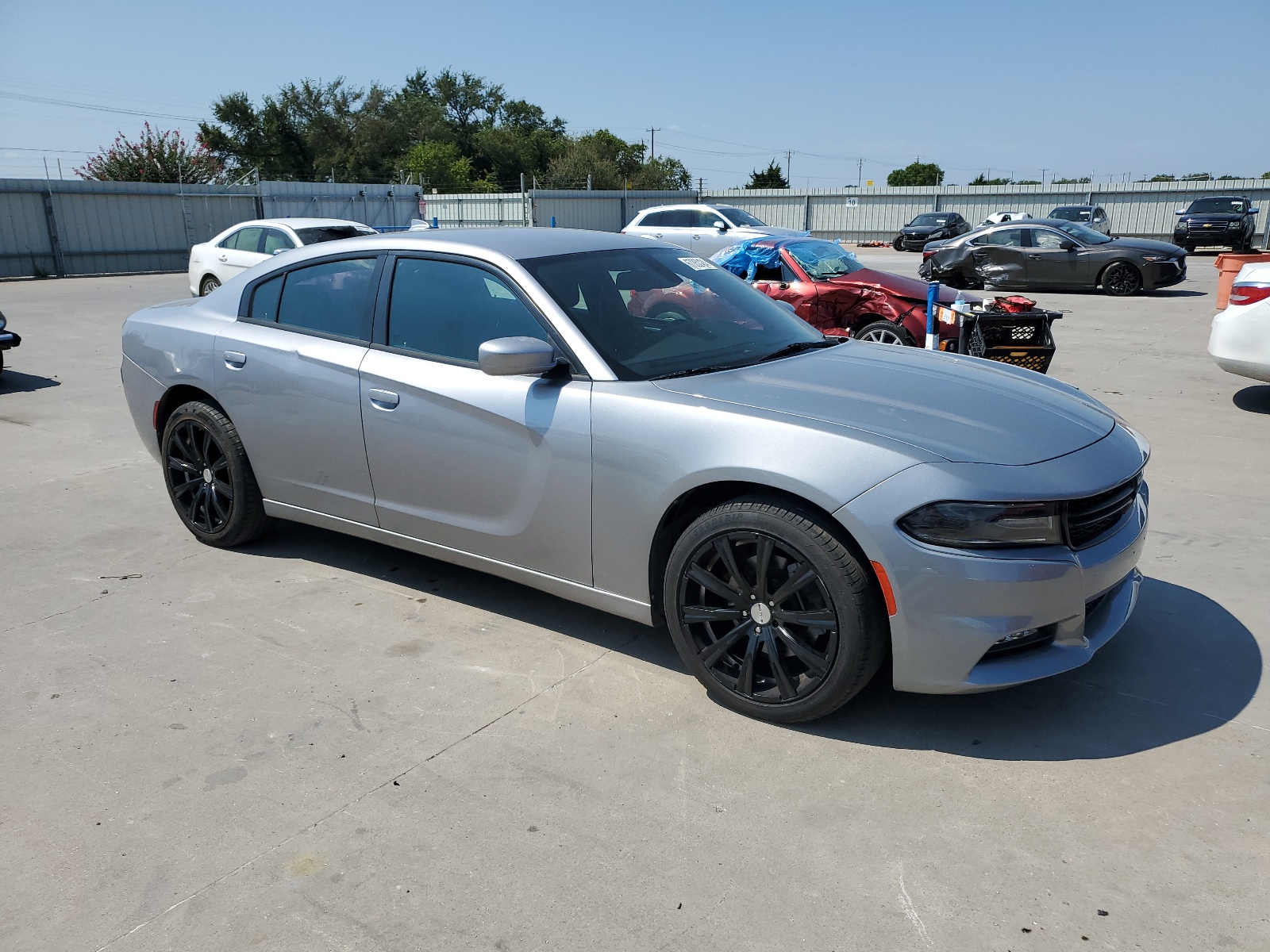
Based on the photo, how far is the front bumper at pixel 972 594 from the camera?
9.70ft

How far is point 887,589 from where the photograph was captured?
9.91 feet

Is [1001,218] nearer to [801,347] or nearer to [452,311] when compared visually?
[801,347]

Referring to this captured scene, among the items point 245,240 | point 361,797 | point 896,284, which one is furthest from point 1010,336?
point 245,240

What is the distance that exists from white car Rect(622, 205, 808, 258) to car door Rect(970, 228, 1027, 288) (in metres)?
4.22

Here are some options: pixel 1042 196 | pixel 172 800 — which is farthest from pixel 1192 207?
pixel 172 800

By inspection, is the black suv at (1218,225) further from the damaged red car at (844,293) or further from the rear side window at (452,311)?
the rear side window at (452,311)

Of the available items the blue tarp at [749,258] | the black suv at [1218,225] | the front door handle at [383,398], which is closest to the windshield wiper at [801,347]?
the front door handle at [383,398]

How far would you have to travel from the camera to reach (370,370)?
165 inches

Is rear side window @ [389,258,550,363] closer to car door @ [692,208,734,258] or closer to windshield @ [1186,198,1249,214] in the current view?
car door @ [692,208,734,258]

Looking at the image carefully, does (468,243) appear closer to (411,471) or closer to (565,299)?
(565,299)

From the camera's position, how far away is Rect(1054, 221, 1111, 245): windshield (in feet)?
61.9

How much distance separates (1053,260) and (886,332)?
10.5 m

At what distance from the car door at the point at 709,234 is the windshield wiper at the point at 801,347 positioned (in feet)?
56.4

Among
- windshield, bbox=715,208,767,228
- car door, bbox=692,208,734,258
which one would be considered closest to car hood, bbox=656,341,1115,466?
car door, bbox=692,208,734,258
